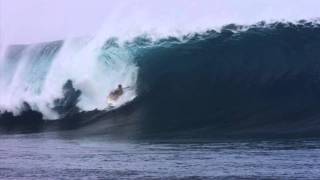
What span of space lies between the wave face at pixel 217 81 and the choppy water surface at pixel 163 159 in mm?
2388

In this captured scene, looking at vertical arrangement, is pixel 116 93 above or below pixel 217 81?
below

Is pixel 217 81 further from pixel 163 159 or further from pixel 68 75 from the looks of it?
pixel 163 159

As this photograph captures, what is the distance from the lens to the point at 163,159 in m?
16.7

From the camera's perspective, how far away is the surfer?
26.6m

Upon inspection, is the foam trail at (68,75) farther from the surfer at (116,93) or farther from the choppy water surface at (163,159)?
the choppy water surface at (163,159)

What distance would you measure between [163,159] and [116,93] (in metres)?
10.2

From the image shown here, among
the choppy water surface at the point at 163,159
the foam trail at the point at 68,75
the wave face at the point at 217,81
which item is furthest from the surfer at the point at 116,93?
the choppy water surface at the point at 163,159

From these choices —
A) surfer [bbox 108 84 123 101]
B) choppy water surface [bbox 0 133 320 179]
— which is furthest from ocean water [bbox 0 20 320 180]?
surfer [bbox 108 84 123 101]

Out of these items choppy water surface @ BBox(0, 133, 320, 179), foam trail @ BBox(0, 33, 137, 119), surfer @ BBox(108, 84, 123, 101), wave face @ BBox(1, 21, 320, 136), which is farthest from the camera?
foam trail @ BBox(0, 33, 137, 119)

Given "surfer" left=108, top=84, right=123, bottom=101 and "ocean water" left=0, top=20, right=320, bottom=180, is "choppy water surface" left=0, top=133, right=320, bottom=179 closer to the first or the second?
"ocean water" left=0, top=20, right=320, bottom=180

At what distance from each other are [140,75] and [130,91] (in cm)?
71

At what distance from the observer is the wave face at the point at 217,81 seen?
2228 cm

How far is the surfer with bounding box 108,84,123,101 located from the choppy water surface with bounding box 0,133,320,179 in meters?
5.87

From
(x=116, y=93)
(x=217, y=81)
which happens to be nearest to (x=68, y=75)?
(x=116, y=93)
